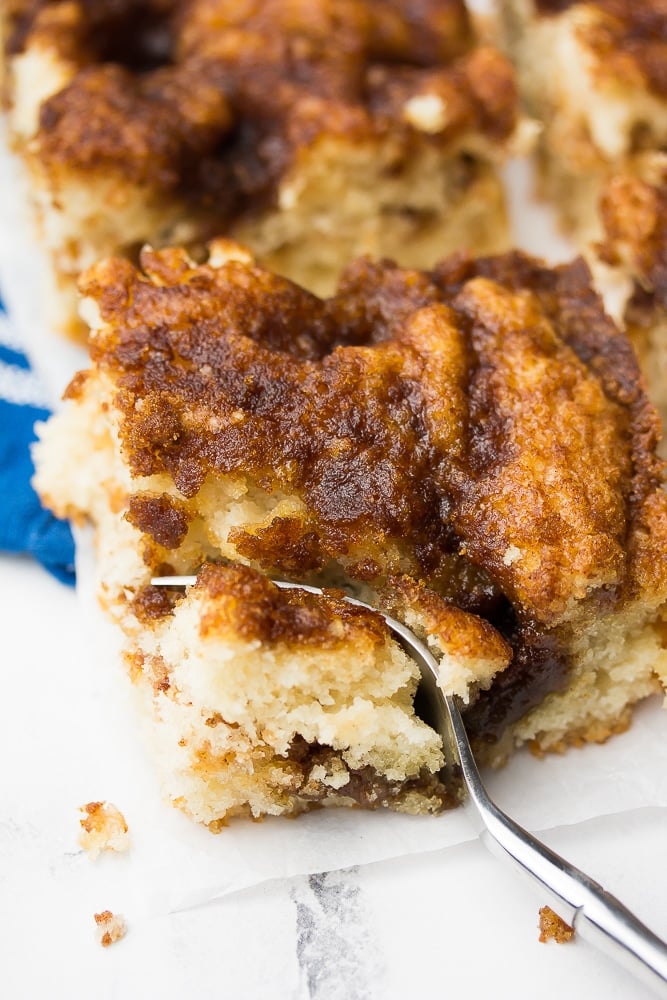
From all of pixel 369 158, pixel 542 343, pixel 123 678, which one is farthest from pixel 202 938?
→ pixel 369 158

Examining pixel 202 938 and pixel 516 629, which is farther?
pixel 516 629

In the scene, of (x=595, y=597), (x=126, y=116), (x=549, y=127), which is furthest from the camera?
(x=549, y=127)

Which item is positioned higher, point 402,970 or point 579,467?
point 579,467

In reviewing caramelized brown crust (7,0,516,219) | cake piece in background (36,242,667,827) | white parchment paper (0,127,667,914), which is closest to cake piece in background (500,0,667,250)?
caramelized brown crust (7,0,516,219)

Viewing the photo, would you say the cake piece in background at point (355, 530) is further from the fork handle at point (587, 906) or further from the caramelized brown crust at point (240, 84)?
the caramelized brown crust at point (240, 84)

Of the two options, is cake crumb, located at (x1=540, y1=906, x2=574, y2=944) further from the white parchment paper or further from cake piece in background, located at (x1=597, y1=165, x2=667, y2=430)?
cake piece in background, located at (x1=597, y1=165, x2=667, y2=430)

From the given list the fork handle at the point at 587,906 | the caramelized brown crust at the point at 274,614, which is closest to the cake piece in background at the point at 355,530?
the caramelized brown crust at the point at 274,614

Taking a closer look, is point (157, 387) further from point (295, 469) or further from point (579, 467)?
point (579, 467)
